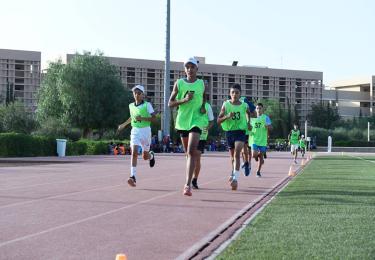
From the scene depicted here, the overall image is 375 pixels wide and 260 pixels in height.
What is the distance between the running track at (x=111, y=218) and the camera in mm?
5973

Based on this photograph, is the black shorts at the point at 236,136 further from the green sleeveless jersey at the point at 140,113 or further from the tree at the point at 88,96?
the tree at the point at 88,96

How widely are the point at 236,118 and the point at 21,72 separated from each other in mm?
91663

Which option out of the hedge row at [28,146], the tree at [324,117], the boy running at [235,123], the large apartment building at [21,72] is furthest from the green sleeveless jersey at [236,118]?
the tree at [324,117]

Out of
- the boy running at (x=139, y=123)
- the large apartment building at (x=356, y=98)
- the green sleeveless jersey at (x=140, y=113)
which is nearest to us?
the boy running at (x=139, y=123)

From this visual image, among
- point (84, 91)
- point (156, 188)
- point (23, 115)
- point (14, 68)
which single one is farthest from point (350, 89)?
point (156, 188)

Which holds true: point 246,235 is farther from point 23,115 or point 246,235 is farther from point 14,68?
point 14,68

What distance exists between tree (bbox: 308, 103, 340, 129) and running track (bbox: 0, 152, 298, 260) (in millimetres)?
90748

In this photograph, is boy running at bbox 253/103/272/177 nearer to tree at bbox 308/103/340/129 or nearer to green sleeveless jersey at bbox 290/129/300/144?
green sleeveless jersey at bbox 290/129/300/144

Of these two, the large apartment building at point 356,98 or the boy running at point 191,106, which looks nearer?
the boy running at point 191,106

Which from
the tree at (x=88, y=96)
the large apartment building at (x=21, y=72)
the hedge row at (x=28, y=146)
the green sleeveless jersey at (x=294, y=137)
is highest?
the large apartment building at (x=21, y=72)

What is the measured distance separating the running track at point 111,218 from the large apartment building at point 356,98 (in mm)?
115610

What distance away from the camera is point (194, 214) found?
8461 millimetres

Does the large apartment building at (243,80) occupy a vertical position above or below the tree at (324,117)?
above

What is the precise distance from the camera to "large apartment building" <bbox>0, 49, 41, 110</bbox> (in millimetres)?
97562
